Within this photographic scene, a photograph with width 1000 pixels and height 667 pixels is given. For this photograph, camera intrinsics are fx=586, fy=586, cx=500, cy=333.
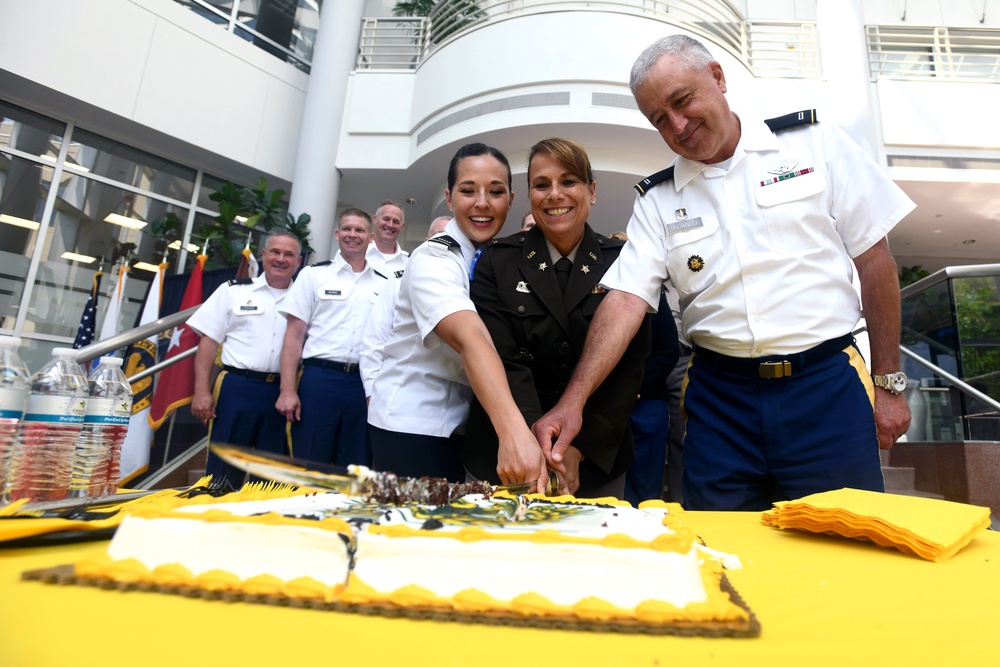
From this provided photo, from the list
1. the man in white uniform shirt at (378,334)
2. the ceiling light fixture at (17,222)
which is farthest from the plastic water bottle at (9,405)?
the ceiling light fixture at (17,222)

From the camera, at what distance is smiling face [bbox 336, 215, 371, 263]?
3.90 meters

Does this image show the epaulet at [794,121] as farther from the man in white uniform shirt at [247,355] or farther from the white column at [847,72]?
the white column at [847,72]

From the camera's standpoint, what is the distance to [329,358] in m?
3.57

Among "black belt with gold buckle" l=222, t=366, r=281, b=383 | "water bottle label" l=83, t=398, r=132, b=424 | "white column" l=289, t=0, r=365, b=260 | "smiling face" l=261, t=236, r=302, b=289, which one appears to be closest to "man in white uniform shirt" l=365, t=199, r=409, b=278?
"smiling face" l=261, t=236, r=302, b=289

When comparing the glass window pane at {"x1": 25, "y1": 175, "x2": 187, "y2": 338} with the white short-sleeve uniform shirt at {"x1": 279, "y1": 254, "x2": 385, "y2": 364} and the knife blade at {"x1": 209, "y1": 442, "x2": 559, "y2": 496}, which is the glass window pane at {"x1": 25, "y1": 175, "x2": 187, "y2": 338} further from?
the knife blade at {"x1": 209, "y1": 442, "x2": 559, "y2": 496}

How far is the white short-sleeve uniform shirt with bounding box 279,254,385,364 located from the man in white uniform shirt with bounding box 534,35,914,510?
2.37 metres

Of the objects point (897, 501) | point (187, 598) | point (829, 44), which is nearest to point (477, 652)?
point (187, 598)

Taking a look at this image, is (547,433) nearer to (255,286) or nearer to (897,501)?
(897,501)

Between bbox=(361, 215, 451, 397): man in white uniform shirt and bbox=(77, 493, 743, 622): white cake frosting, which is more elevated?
bbox=(361, 215, 451, 397): man in white uniform shirt

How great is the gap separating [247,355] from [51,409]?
2876 millimetres

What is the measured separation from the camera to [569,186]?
161 centimetres

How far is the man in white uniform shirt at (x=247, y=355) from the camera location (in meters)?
3.63

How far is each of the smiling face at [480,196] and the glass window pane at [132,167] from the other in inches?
283

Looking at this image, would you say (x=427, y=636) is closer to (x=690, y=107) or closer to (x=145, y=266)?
(x=690, y=107)
